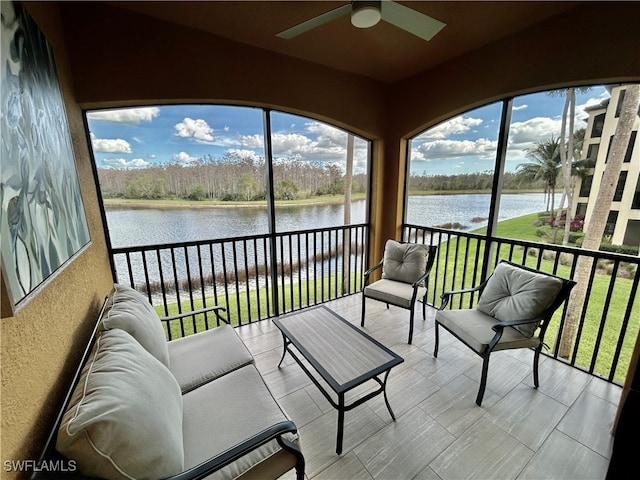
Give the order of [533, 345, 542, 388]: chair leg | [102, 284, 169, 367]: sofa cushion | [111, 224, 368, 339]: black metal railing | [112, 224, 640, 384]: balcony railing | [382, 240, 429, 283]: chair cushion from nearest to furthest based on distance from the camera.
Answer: [102, 284, 169, 367]: sofa cushion < [533, 345, 542, 388]: chair leg < [112, 224, 640, 384]: balcony railing < [111, 224, 368, 339]: black metal railing < [382, 240, 429, 283]: chair cushion

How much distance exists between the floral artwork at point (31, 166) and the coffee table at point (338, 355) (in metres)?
1.43

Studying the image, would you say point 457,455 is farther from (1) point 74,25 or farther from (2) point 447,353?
(1) point 74,25

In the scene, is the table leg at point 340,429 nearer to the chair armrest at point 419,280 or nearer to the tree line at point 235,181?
the chair armrest at point 419,280

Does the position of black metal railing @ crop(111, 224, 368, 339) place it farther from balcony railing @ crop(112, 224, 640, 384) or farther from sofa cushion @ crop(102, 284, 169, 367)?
sofa cushion @ crop(102, 284, 169, 367)

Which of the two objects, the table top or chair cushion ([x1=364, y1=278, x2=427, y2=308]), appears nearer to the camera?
the table top

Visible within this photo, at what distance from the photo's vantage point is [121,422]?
77 cm

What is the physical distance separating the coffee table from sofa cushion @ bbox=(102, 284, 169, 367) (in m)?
0.85

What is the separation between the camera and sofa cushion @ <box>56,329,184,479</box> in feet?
2.37

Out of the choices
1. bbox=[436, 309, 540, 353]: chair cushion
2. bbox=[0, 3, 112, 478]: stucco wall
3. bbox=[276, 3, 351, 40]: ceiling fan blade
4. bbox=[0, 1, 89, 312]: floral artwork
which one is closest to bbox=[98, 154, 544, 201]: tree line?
bbox=[0, 3, 112, 478]: stucco wall

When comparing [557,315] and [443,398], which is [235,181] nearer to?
[443,398]

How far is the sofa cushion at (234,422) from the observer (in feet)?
3.43

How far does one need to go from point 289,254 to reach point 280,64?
7.04 ft

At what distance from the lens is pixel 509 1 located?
190 centimetres

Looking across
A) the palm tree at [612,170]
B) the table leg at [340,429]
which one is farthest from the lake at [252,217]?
the table leg at [340,429]
